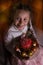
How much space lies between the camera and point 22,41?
94 cm


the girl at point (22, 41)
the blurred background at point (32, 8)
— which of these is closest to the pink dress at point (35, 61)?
the girl at point (22, 41)

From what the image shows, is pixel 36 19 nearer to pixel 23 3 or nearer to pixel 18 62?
pixel 23 3

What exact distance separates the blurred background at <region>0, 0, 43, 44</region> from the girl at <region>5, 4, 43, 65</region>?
0.08 feet

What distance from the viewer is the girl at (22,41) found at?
936 mm

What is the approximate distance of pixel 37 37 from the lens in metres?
0.97

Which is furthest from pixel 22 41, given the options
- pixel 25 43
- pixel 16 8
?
pixel 16 8

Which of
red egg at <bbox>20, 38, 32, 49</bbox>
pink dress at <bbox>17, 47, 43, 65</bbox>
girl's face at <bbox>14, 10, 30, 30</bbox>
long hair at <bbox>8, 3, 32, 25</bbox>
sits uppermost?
long hair at <bbox>8, 3, 32, 25</bbox>

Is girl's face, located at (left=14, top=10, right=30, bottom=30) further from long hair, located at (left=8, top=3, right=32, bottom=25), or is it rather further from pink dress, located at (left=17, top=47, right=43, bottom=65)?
pink dress, located at (left=17, top=47, right=43, bottom=65)

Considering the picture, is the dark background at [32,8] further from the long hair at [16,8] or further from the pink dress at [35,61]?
the pink dress at [35,61]

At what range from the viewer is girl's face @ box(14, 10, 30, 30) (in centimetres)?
93

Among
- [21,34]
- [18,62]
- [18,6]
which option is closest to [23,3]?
[18,6]

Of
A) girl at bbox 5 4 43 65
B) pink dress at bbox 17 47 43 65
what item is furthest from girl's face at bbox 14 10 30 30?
pink dress at bbox 17 47 43 65

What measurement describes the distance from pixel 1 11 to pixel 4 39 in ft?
0.42

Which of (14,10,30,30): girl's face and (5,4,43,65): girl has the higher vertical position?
(14,10,30,30): girl's face
